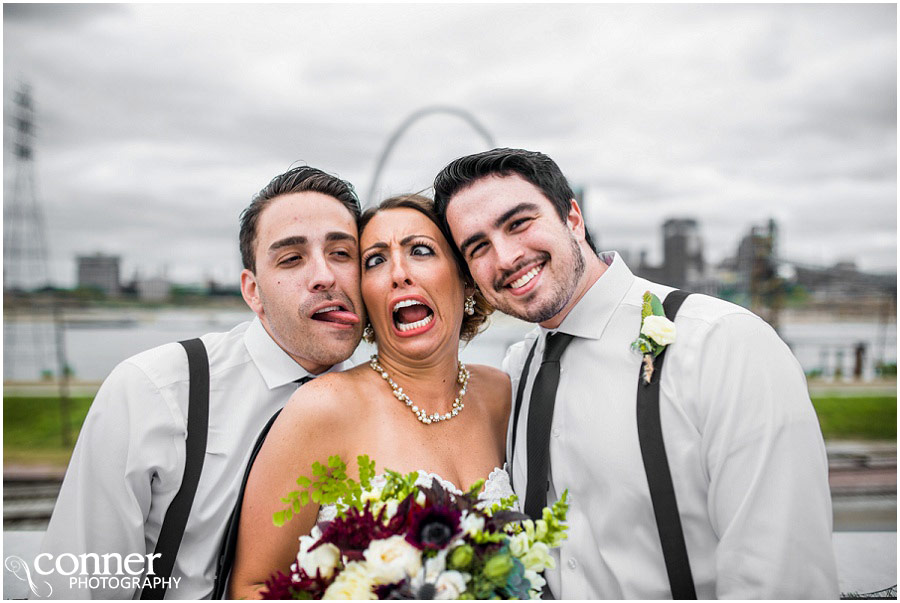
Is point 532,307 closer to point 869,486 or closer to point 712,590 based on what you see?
point 712,590

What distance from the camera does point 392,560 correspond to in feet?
8.00

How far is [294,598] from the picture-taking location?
272 centimetres

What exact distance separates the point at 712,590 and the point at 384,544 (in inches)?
76.8

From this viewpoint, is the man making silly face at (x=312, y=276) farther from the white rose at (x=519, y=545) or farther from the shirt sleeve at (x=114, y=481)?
the white rose at (x=519, y=545)

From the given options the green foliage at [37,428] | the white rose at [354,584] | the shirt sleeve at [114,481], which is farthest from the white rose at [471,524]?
the green foliage at [37,428]

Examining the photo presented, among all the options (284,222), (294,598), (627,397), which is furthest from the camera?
(284,222)

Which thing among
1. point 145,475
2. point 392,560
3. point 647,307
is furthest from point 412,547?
point 145,475

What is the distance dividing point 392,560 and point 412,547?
9 centimetres

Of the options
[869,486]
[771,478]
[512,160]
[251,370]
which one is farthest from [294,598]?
[869,486]

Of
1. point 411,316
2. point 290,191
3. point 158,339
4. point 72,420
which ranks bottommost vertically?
point 72,420

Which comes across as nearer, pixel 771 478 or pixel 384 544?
pixel 384 544

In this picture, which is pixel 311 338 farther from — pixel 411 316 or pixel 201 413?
pixel 201 413

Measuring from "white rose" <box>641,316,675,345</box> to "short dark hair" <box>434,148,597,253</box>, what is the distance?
3.14 ft

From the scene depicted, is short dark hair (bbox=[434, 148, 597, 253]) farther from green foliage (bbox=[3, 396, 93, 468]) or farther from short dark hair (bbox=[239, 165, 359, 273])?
green foliage (bbox=[3, 396, 93, 468])
